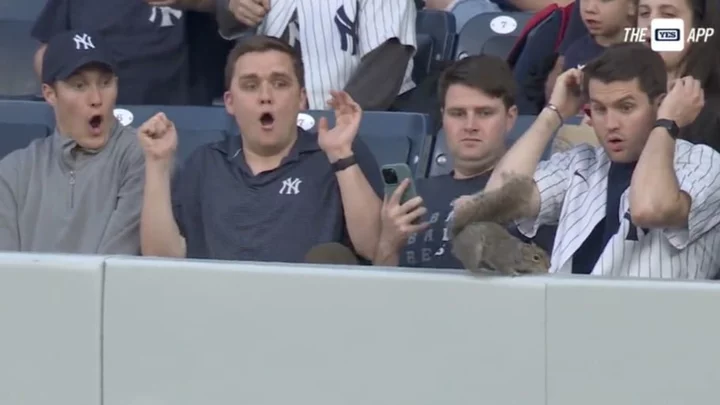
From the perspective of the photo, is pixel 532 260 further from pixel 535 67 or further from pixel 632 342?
pixel 535 67

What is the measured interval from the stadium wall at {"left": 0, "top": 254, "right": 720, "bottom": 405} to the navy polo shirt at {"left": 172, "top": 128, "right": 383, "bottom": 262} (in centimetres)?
79

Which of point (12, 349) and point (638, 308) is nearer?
point (638, 308)

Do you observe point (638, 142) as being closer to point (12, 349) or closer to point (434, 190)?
point (434, 190)

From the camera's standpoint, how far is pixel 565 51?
4859 millimetres

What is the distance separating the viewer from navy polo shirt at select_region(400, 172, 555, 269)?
3889mm

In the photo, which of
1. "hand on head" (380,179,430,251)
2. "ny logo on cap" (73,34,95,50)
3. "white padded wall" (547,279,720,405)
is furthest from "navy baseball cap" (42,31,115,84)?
"white padded wall" (547,279,720,405)

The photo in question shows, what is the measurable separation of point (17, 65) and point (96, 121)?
1584mm

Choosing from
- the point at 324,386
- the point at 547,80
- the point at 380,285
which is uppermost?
the point at 547,80

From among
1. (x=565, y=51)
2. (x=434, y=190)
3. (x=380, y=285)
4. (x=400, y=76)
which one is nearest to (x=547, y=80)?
(x=565, y=51)

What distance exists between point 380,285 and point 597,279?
0.45 meters

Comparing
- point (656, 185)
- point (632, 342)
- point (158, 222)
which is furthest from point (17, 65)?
point (632, 342)

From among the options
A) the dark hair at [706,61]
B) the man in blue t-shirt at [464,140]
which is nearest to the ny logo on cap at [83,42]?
the man in blue t-shirt at [464,140]

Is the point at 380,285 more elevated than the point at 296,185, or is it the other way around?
the point at 296,185

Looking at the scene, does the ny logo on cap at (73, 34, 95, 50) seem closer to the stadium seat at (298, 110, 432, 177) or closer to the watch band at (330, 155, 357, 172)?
the stadium seat at (298, 110, 432, 177)
